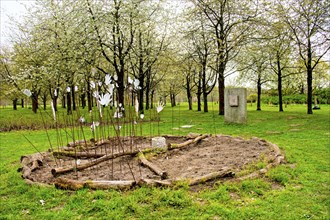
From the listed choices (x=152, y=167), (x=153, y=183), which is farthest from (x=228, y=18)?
Result: (x=153, y=183)

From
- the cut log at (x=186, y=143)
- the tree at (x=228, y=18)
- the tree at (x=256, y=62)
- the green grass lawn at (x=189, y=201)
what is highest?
the tree at (x=228, y=18)

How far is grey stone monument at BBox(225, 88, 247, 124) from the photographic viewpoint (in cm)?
905

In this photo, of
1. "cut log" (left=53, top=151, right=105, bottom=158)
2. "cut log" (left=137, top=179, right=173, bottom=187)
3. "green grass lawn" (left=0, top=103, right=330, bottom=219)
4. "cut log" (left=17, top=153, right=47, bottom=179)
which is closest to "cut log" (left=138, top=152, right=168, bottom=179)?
"cut log" (left=137, top=179, right=173, bottom=187)

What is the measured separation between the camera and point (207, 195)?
285 cm

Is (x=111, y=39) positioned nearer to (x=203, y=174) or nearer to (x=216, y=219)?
(x=203, y=174)

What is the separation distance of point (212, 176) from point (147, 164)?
3.53 ft

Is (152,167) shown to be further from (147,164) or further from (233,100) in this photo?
(233,100)

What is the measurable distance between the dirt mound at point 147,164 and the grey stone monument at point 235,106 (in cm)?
368

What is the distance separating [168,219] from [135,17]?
1154 centimetres

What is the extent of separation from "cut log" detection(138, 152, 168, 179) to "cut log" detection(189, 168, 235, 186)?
365mm

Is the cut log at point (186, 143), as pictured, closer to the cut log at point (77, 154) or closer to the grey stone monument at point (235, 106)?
Answer: the cut log at point (77, 154)

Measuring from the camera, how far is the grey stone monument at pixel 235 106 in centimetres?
905

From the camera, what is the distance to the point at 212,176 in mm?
3270

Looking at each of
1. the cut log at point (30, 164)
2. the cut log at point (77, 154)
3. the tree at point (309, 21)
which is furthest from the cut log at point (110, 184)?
A: the tree at point (309, 21)
